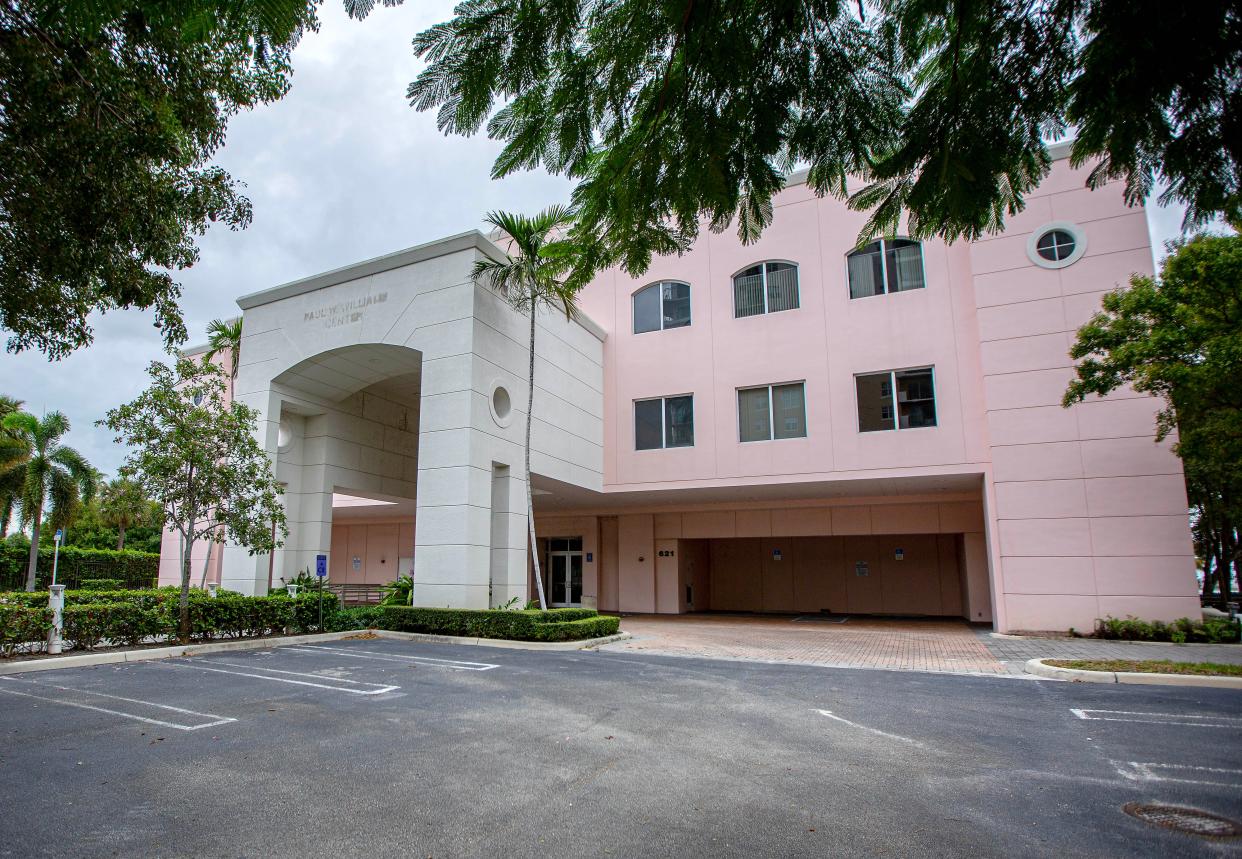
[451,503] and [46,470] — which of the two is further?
[46,470]

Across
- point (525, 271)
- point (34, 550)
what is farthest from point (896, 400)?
point (34, 550)

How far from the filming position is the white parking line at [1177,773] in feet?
18.0

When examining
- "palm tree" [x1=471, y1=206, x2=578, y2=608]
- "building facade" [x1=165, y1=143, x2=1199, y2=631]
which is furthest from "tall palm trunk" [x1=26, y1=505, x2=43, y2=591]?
"palm tree" [x1=471, y1=206, x2=578, y2=608]

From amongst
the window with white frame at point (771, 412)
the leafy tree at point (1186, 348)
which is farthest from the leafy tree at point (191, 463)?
the leafy tree at point (1186, 348)

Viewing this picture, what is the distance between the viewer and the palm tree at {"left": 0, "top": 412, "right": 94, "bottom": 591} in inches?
1068

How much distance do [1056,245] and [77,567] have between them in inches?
1392

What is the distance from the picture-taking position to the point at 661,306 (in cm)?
2175

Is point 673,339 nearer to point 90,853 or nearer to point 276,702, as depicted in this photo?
point 276,702

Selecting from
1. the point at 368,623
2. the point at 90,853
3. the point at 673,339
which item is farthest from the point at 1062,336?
the point at 90,853

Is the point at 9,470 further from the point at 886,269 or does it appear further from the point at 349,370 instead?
the point at 886,269

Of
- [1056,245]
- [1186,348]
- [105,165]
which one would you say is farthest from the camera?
[1056,245]

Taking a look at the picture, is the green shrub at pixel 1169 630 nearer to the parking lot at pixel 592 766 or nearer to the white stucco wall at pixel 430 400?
the parking lot at pixel 592 766

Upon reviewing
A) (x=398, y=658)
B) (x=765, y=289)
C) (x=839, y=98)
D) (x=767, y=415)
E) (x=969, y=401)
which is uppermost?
(x=765, y=289)

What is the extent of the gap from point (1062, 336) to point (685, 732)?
1436 cm
